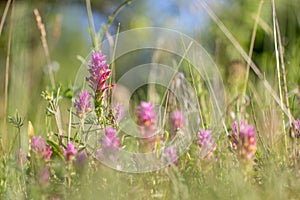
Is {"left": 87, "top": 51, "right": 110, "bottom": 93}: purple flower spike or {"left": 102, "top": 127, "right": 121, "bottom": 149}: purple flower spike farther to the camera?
{"left": 87, "top": 51, "right": 110, "bottom": 93}: purple flower spike

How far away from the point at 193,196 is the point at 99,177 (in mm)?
213

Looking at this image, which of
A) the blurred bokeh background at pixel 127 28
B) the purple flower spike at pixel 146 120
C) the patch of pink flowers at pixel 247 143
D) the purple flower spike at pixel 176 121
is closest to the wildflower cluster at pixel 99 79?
the purple flower spike at pixel 146 120

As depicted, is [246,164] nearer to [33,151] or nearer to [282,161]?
[282,161]

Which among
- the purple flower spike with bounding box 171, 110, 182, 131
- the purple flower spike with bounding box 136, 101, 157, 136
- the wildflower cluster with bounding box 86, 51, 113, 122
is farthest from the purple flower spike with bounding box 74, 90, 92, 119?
the purple flower spike with bounding box 171, 110, 182, 131

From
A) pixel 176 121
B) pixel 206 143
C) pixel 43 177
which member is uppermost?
pixel 176 121

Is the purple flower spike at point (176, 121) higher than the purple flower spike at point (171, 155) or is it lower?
higher

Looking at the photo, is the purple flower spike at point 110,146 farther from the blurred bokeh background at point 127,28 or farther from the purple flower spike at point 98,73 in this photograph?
the blurred bokeh background at point 127,28

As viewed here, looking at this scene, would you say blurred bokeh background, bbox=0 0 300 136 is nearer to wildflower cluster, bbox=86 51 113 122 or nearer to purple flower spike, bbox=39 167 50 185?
wildflower cluster, bbox=86 51 113 122

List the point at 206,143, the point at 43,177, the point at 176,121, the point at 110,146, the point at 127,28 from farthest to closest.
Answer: the point at 127,28 < the point at 176,121 < the point at 206,143 < the point at 110,146 < the point at 43,177

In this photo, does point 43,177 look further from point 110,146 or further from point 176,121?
point 176,121

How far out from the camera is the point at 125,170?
1.23m

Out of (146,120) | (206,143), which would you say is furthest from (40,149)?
(206,143)

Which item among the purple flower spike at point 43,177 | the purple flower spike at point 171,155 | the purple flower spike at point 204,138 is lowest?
the purple flower spike at point 43,177

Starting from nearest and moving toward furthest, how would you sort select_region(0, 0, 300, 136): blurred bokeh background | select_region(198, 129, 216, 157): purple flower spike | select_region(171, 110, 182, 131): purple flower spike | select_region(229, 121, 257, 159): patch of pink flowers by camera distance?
select_region(229, 121, 257, 159): patch of pink flowers < select_region(198, 129, 216, 157): purple flower spike < select_region(171, 110, 182, 131): purple flower spike < select_region(0, 0, 300, 136): blurred bokeh background
